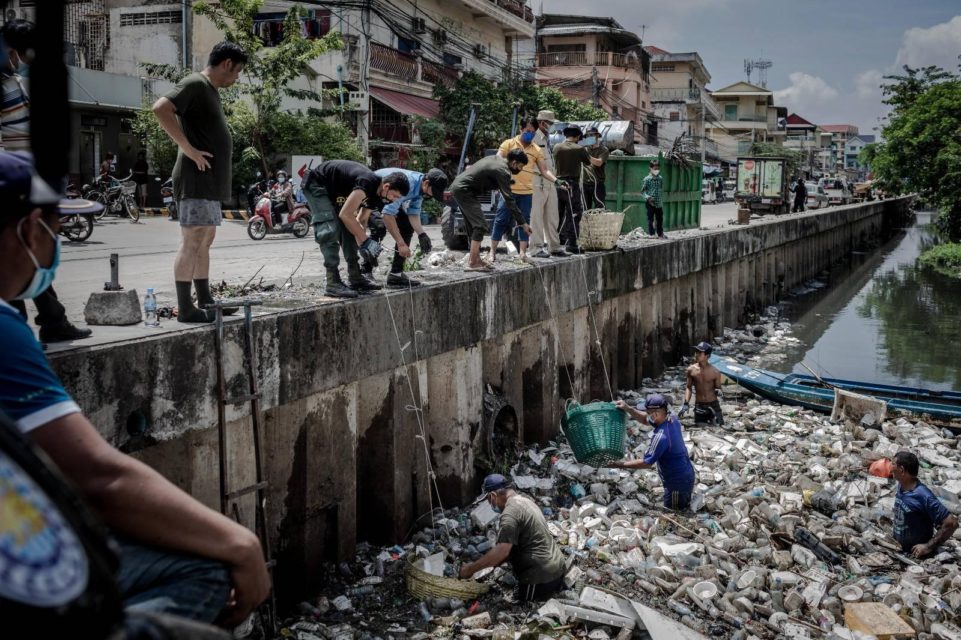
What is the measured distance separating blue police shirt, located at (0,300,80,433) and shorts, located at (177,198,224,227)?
14.9 feet

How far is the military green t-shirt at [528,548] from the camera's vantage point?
6.80 metres

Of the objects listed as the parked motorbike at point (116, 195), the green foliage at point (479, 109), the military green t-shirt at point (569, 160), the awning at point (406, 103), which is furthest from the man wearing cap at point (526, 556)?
the green foliage at point (479, 109)

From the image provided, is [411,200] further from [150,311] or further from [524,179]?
[150,311]

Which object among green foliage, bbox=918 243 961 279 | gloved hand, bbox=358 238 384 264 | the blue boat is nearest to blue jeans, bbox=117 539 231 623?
gloved hand, bbox=358 238 384 264

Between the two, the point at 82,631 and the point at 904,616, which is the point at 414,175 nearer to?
the point at 904,616

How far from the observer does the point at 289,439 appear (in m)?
6.55

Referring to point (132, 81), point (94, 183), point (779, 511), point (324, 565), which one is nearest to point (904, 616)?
point (779, 511)

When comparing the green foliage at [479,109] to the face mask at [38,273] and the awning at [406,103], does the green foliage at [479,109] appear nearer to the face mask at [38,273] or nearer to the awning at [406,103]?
the awning at [406,103]

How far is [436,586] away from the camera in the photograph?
6656mm

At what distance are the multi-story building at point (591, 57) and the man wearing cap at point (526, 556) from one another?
45871mm

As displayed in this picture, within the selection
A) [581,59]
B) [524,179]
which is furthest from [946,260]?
[524,179]

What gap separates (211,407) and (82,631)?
4456mm

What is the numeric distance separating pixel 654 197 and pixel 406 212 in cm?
945

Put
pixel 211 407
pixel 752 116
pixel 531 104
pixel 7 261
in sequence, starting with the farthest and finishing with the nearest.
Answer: pixel 752 116
pixel 531 104
pixel 211 407
pixel 7 261
